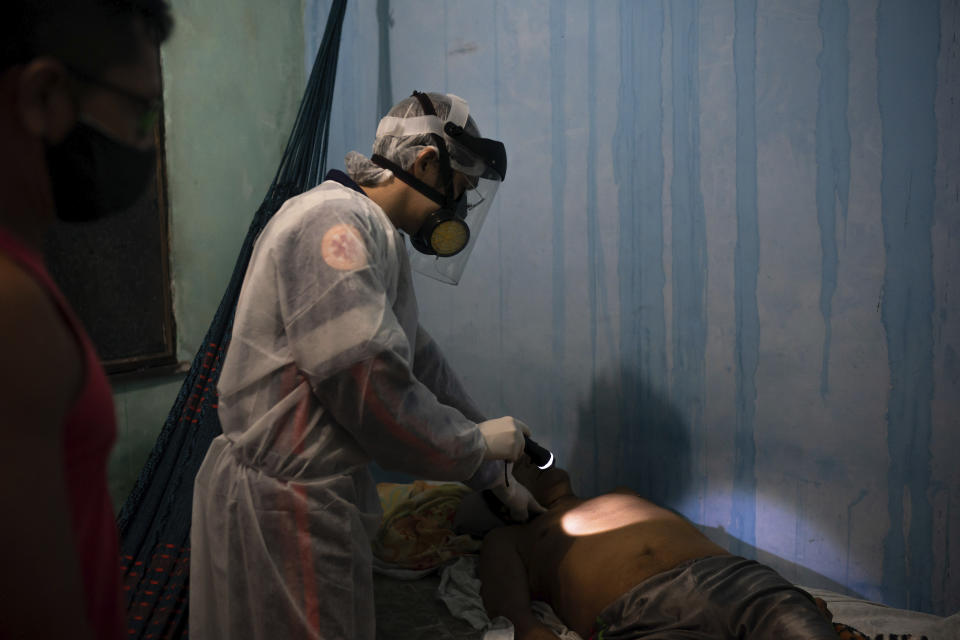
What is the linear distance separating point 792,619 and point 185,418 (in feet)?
5.39

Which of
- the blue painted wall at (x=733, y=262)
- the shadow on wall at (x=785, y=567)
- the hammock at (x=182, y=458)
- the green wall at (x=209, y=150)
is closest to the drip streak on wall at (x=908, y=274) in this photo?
the blue painted wall at (x=733, y=262)

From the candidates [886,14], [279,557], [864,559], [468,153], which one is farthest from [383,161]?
[864,559]

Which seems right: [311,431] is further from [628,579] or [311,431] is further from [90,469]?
[628,579]

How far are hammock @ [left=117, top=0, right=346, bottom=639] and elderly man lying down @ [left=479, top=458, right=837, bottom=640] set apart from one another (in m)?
0.84

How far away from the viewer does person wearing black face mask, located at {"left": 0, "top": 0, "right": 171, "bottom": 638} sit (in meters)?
0.37

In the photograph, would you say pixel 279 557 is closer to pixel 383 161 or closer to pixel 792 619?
pixel 383 161

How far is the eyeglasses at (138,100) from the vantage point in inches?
17.2

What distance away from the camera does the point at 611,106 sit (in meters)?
2.05

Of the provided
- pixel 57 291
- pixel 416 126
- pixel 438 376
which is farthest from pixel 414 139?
pixel 57 291

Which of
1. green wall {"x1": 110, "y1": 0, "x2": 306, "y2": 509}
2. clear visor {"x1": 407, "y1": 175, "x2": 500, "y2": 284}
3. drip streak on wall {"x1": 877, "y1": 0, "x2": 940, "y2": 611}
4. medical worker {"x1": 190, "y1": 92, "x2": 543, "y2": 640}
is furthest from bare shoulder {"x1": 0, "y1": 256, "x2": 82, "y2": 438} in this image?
drip streak on wall {"x1": 877, "y1": 0, "x2": 940, "y2": 611}

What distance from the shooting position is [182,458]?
1752mm

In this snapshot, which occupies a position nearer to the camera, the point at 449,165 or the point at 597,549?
the point at 449,165

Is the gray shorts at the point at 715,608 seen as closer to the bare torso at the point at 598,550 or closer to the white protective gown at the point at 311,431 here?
the bare torso at the point at 598,550

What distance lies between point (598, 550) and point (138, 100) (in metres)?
1.49
